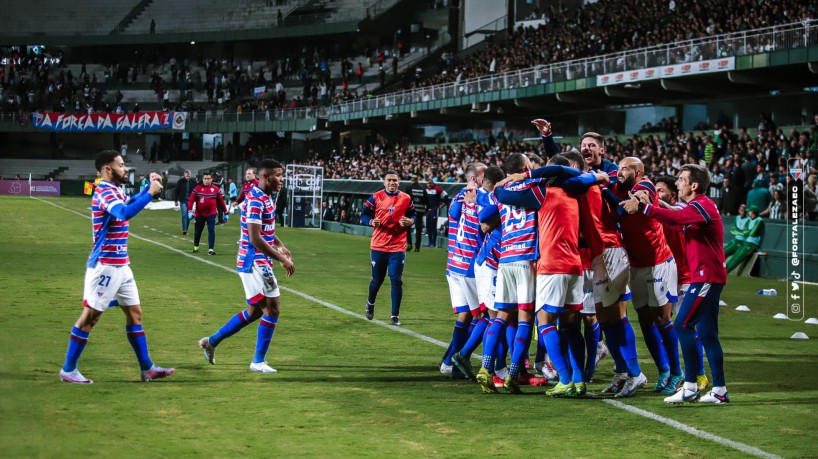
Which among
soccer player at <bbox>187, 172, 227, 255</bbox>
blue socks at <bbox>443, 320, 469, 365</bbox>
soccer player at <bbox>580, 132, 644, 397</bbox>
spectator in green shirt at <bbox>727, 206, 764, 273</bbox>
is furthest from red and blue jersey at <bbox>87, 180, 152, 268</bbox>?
spectator in green shirt at <bbox>727, 206, 764, 273</bbox>

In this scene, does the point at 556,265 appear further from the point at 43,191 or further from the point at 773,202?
the point at 43,191

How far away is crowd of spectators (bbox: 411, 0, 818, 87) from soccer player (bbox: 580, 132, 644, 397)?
23.7m

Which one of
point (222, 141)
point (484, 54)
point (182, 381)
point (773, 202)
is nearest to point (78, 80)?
point (222, 141)

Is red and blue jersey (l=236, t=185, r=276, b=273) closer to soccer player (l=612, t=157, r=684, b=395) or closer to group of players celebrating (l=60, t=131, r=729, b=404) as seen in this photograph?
group of players celebrating (l=60, t=131, r=729, b=404)

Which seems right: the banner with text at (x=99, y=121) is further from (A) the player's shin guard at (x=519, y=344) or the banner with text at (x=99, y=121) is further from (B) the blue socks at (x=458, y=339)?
(A) the player's shin guard at (x=519, y=344)

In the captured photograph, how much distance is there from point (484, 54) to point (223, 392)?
4669cm

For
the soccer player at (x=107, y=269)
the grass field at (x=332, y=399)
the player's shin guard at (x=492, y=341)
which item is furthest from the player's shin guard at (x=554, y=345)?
the soccer player at (x=107, y=269)

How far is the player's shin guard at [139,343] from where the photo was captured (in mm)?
8516

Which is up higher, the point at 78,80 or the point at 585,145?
the point at 78,80

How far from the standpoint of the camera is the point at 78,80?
77750mm

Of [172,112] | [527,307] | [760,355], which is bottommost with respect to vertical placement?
[760,355]

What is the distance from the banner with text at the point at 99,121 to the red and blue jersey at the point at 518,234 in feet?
209

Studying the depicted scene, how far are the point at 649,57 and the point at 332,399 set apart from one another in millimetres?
28594

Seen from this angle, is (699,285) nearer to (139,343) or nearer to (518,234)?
(518,234)
